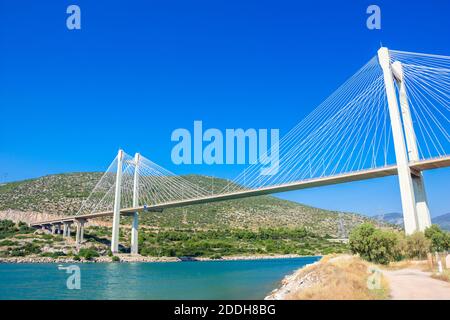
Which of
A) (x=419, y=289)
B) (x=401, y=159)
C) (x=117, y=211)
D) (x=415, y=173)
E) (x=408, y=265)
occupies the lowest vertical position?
(x=408, y=265)

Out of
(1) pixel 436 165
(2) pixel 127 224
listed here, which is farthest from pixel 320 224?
(1) pixel 436 165

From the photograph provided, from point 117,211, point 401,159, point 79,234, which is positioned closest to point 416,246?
point 401,159

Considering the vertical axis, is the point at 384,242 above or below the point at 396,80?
below

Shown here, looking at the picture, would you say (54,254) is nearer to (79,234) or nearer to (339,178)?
(79,234)

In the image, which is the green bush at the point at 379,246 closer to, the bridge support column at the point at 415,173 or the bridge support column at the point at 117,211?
the bridge support column at the point at 415,173

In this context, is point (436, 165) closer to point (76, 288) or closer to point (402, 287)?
point (402, 287)

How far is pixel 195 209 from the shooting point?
77812mm

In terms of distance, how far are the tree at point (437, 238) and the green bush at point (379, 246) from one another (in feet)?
6.38

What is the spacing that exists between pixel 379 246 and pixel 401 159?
582 cm

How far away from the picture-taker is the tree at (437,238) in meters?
21.5

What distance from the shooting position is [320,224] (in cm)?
8181

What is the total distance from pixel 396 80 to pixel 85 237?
46.2 meters

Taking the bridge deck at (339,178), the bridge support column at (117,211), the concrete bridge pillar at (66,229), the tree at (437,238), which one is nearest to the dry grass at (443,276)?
the tree at (437,238)

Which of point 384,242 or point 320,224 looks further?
point 320,224
